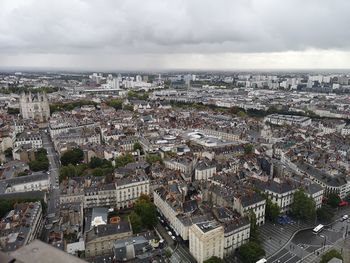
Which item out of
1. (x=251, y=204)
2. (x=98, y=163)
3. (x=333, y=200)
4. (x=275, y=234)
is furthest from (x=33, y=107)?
(x=333, y=200)

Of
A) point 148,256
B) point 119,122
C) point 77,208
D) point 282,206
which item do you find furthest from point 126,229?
point 119,122

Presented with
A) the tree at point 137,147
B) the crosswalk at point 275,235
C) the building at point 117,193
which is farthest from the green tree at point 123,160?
the crosswalk at point 275,235

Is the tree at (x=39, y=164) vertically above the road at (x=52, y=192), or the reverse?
the tree at (x=39, y=164)

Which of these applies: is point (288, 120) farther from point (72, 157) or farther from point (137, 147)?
point (72, 157)

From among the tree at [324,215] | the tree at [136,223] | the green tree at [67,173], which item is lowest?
the tree at [324,215]

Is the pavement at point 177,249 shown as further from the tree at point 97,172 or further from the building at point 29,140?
the building at point 29,140

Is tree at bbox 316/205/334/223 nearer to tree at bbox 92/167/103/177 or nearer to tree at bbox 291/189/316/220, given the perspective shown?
tree at bbox 291/189/316/220

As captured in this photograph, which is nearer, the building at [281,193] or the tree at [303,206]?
the tree at [303,206]

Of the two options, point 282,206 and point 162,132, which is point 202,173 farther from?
point 162,132
